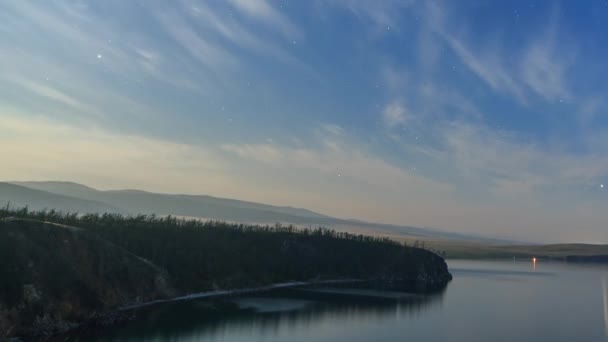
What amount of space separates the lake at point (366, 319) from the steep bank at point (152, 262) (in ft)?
19.5

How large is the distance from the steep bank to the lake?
5933 millimetres

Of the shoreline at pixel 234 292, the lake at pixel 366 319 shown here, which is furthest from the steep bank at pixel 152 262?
the lake at pixel 366 319

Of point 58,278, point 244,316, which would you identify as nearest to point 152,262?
point 244,316

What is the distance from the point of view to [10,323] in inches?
1905

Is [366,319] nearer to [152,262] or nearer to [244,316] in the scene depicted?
[244,316]

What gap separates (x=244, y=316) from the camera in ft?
242

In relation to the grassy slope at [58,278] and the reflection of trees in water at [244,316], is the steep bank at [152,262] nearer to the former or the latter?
the grassy slope at [58,278]

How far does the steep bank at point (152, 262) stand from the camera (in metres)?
55.6

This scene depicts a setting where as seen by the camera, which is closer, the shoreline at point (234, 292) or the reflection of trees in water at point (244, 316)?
the reflection of trees in water at point (244, 316)

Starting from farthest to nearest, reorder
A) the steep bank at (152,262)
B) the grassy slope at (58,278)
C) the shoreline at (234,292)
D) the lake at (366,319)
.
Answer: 1. the shoreline at (234,292)
2. the lake at (366,319)
3. the steep bank at (152,262)
4. the grassy slope at (58,278)

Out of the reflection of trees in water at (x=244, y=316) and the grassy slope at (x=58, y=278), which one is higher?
the grassy slope at (x=58, y=278)

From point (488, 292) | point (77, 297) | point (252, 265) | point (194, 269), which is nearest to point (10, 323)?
point (77, 297)

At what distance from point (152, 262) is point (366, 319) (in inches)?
1599

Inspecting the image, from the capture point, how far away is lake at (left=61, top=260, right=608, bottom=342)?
62031mm
